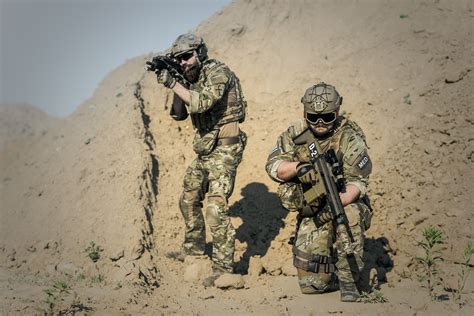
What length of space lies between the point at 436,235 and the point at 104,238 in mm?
4013

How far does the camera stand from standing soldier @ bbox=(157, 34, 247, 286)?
5.99 meters

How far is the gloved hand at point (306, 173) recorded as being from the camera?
5285 mm

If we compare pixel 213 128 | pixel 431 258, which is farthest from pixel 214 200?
pixel 431 258

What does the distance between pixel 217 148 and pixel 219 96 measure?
0.63 metres

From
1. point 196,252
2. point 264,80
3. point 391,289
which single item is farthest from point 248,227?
point 264,80

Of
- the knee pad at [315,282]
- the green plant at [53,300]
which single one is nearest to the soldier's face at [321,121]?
the knee pad at [315,282]

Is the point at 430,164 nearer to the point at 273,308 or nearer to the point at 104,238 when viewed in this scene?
the point at 273,308

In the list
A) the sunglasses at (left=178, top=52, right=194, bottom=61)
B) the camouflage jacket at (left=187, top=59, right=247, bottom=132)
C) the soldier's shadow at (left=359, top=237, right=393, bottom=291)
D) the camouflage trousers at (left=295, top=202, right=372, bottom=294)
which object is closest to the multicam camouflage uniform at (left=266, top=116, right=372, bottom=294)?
the camouflage trousers at (left=295, top=202, right=372, bottom=294)

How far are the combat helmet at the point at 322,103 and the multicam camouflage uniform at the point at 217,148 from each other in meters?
1.03

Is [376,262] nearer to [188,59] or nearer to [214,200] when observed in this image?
[214,200]

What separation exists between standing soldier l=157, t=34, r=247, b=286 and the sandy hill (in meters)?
0.65

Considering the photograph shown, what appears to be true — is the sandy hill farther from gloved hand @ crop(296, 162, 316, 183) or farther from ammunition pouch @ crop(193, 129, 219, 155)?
ammunition pouch @ crop(193, 129, 219, 155)

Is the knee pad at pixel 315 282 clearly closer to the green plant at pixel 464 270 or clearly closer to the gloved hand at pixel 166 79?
the green plant at pixel 464 270

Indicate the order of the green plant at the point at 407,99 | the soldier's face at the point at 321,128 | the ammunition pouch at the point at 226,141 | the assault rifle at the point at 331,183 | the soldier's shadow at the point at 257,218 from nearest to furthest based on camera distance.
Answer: the assault rifle at the point at 331,183 → the soldier's face at the point at 321,128 → the ammunition pouch at the point at 226,141 → the soldier's shadow at the point at 257,218 → the green plant at the point at 407,99
